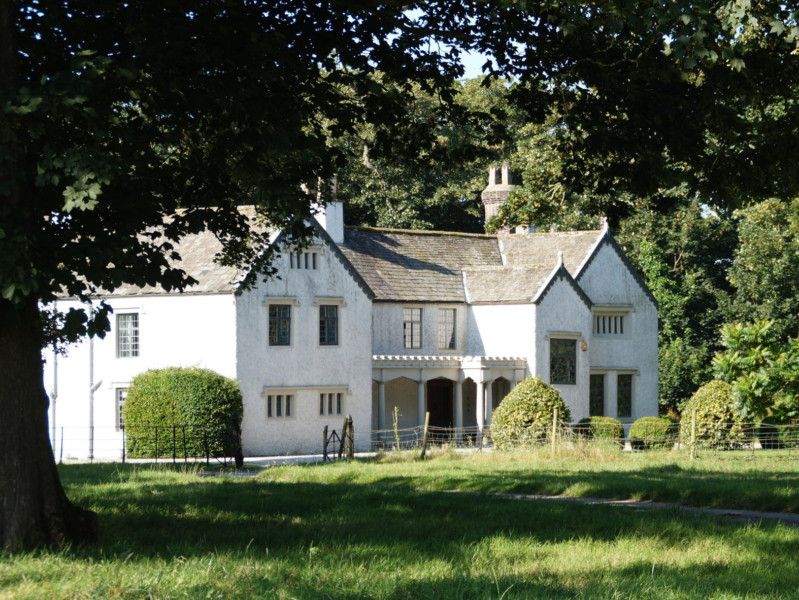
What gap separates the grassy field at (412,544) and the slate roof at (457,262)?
26.2 metres

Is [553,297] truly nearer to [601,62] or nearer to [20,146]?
[601,62]

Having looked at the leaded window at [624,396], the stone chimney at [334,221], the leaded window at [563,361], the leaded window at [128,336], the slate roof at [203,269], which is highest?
the stone chimney at [334,221]

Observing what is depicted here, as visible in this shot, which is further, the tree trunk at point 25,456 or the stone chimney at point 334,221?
the stone chimney at point 334,221

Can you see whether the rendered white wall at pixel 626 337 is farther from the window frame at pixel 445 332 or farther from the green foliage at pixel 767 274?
the green foliage at pixel 767 274

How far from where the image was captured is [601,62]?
16.1m

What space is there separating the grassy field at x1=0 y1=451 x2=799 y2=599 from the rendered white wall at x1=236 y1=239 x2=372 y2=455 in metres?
19.9

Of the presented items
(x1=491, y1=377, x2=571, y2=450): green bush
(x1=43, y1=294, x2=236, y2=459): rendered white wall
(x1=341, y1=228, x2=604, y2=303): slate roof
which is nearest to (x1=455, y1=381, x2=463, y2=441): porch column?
(x1=341, y1=228, x2=604, y2=303): slate roof

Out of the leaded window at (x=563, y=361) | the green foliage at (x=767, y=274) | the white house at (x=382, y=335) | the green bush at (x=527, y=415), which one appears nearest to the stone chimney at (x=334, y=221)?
the white house at (x=382, y=335)

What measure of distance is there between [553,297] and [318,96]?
35637mm

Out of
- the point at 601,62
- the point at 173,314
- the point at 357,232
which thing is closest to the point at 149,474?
the point at 601,62

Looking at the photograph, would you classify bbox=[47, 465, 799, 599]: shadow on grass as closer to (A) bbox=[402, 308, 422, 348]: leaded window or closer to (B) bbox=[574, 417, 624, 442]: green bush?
(B) bbox=[574, 417, 624, 442]: green bush

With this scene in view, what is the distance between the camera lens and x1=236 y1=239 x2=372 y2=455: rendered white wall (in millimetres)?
44344

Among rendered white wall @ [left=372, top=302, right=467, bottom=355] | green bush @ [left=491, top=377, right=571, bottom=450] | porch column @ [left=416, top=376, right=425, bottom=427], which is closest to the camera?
green bush @ [left=491, top=377, right=571, bottom=450]

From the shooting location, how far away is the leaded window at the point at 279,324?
45406 millimetres
